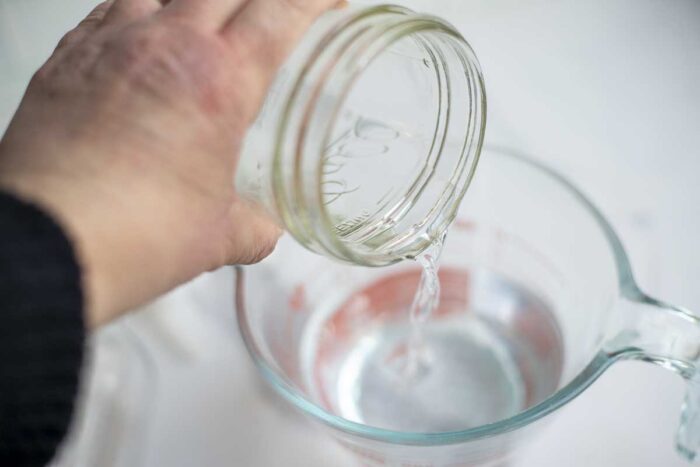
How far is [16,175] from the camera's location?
35 cm

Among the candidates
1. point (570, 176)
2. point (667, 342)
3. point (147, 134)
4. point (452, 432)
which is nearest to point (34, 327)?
point (147, 134)

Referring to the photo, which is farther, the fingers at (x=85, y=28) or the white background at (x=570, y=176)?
the white background at (x=570, y=176)

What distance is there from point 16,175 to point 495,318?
40 cm

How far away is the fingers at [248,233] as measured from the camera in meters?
0.43

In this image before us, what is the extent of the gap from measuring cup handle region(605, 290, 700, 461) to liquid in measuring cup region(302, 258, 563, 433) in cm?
10

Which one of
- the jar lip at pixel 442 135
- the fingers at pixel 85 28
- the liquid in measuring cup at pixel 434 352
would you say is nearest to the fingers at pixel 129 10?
the fingers at pixel 85 28

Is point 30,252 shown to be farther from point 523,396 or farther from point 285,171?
point 523,396

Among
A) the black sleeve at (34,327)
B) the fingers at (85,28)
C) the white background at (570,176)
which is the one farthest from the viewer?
the white background at (570,176)

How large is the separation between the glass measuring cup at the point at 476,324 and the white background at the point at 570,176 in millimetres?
48

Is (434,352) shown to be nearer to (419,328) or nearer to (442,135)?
(419,328)

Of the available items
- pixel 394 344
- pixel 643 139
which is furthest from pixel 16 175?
pixel 643 139

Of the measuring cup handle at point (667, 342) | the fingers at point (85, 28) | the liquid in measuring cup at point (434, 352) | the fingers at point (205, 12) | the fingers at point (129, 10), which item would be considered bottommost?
the liquid in measuring cup at point (434, 352)

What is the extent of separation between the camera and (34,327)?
318 mm

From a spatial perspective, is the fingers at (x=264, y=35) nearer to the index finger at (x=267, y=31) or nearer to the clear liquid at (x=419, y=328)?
the index finger at (x=267, y=31)
